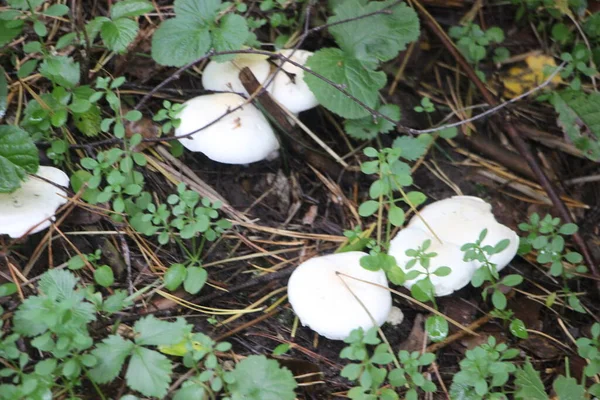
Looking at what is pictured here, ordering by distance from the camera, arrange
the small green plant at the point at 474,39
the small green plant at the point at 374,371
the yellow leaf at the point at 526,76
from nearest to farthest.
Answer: the small green plant at the point at 374,371 < the small green plant at the point at 474,39 < the yellow leaf at the point at 526,76

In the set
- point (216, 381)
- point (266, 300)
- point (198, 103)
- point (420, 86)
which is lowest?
point (266, 300)

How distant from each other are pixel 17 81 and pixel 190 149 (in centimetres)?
77

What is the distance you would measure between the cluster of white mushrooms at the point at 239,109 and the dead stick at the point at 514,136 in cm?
71

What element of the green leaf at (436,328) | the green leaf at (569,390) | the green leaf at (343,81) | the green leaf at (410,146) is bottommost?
the green leaf at (569,390)

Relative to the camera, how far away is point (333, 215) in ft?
8.29

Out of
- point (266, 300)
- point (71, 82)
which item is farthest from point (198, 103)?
point (266, 300)

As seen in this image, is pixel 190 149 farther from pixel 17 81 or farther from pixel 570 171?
pixel 570 171

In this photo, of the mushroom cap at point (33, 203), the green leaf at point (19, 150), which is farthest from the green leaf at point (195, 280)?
the green leaf at point (19, 150)

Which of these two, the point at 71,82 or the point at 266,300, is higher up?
the point at 71,82

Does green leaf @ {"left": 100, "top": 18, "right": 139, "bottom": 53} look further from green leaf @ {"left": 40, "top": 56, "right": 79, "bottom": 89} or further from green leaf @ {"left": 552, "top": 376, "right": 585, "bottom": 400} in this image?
green leaf @ {"left": 552, "top": 376, "right": 585, "bottom": 400}

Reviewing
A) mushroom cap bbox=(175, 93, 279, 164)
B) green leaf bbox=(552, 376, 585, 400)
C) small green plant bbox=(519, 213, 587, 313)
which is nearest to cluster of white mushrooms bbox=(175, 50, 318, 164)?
mushroom cap bbox=(175, 93, 279, 164)

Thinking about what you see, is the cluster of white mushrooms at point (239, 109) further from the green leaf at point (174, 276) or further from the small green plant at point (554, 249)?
the small green plant at point (554, 249)

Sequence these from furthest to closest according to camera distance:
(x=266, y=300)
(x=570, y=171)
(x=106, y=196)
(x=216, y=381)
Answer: (x=570, y=171), (x=266, y=300), (x=106, y=196), (x=216, y=381)

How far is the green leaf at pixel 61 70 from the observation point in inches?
87.7
